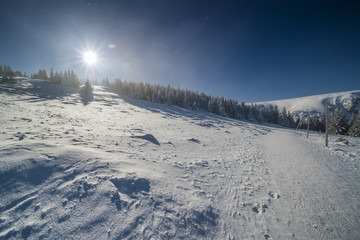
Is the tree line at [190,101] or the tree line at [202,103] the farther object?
the tree line at [202,103]

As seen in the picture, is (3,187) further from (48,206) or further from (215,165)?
(215,165)

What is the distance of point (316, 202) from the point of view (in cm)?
498

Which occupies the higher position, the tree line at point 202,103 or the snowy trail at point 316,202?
the tree line at point 202,103

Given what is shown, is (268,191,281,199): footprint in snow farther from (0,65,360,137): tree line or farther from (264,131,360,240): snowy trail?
(0,65,360,137): tree line

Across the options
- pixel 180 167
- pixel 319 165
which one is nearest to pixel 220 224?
pixel 180 167

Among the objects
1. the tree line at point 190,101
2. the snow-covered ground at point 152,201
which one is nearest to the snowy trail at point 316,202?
the snow-covered ground at point 152,201

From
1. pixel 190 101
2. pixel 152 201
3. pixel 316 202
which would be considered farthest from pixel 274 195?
pixel 190 101

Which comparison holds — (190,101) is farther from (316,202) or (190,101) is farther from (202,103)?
(316,202)

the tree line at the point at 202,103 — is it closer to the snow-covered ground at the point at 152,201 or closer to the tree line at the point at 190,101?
the tree line at the point at 190,101

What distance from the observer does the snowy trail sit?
3.81m

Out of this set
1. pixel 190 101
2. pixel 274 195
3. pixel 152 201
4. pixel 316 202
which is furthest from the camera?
pixel 190 101

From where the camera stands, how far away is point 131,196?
12.9 ft

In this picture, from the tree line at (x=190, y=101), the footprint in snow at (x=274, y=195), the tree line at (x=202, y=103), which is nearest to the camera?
the footprint in snow at (x=274, y=195)

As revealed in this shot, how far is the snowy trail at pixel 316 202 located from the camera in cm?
381
